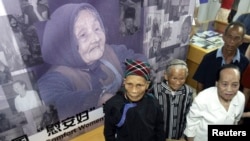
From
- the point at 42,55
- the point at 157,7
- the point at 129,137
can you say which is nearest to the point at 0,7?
the point at 42,55

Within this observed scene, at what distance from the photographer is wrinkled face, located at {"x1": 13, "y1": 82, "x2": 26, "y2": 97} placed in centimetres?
135

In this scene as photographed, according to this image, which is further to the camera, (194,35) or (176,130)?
(194,35)

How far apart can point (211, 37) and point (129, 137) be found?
1.87 m

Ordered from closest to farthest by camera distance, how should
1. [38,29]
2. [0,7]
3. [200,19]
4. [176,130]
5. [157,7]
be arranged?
[0,7] < [38,29] < [176,130] < [157,7] < [200,19]

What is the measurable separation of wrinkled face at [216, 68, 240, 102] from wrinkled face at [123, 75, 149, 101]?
41 cm

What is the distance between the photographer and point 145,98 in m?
1.32

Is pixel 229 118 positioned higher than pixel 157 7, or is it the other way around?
pixel 157 7

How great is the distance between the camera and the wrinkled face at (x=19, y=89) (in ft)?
4.43

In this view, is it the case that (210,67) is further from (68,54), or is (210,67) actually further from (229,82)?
(68,54)

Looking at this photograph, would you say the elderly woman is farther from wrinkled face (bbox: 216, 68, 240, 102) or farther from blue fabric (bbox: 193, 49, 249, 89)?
wrinkled face (bbox: 216, 68, 240, 102)

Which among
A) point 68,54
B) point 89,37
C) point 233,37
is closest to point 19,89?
point 68,54

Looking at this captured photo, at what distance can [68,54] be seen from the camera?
1.48m

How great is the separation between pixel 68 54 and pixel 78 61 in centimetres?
9

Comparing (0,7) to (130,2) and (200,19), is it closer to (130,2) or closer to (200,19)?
(130,2)
